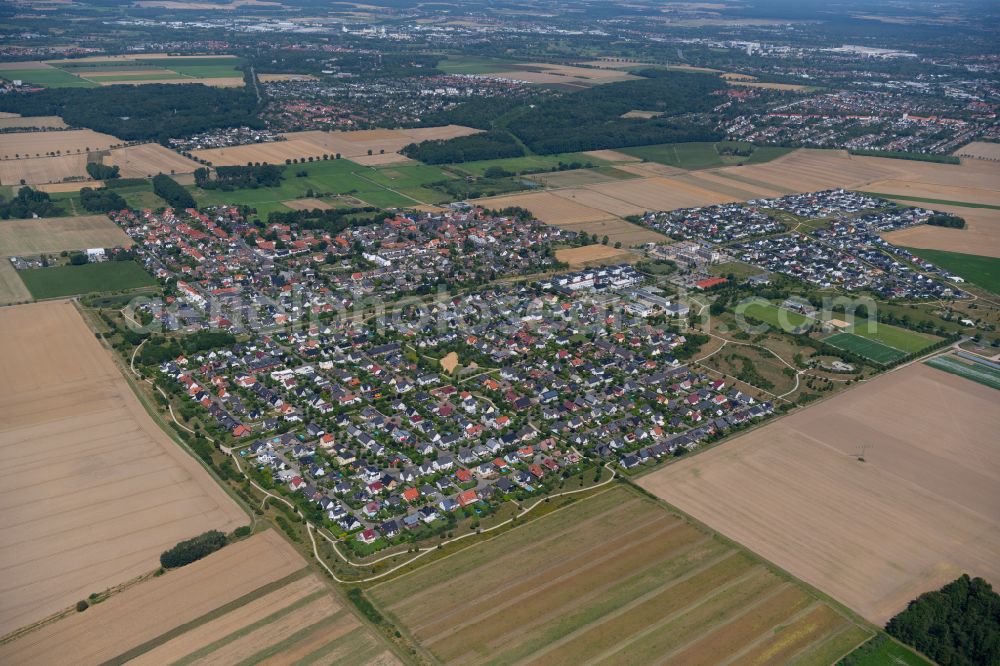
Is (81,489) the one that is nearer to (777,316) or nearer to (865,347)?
(777,316)

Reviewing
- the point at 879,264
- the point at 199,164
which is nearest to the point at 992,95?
the point at 879,264

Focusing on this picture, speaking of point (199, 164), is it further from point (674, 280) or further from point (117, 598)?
point (117, 598)

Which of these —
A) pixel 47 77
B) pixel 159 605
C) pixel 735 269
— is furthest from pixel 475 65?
pixel 159 605

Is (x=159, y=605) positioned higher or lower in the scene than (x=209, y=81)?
lower

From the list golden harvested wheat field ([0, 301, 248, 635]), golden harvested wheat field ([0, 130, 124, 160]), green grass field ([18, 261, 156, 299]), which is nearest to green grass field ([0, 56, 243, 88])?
golden harvested wheat field ([0, 130, 124, 160])

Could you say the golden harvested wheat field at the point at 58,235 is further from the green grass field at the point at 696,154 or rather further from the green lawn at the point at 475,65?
the green lawn at the point at 475,65

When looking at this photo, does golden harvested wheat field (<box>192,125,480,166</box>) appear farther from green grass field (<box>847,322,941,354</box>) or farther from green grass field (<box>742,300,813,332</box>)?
green grass field (<box>847,322,941,354</box>)
